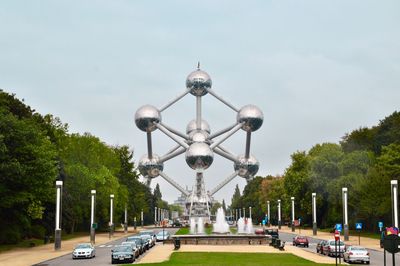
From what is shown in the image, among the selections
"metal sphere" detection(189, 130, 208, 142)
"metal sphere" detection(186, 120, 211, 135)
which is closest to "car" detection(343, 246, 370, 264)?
"metal sphere" detection(189, 130, 208, 142)

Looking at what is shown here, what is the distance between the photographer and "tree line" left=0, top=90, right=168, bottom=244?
49625 mm

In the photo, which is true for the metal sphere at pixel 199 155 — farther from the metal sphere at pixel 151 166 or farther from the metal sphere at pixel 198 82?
the metal sphere at pixel 198 82

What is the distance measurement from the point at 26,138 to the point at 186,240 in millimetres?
17527

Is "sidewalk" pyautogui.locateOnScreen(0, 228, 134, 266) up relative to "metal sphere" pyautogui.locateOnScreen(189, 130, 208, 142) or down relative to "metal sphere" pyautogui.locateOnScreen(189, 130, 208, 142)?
down

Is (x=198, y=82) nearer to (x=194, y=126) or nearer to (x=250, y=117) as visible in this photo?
(x=250, y=117)

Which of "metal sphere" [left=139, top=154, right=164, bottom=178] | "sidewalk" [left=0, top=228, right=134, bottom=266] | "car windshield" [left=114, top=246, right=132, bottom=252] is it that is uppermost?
"metal sphere" [left=139, top=154, right=164, bottom=178]

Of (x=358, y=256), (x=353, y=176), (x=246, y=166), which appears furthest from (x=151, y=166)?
(x=358, y=256)

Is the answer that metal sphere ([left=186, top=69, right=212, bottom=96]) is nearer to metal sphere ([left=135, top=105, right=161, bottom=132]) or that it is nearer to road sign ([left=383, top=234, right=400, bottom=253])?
metal sphere ([left=135, top=105, right=161, bottom=132])

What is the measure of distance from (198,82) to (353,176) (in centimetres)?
5096

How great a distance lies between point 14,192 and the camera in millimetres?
50469

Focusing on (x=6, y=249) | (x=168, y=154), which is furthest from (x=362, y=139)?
(x=6, y=249)

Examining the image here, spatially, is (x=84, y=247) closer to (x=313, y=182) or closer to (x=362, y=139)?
(x=313, y=182)

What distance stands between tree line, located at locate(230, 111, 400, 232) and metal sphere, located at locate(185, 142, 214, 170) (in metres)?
17.0

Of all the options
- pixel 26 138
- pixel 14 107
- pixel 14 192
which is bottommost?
pixel 14 192
